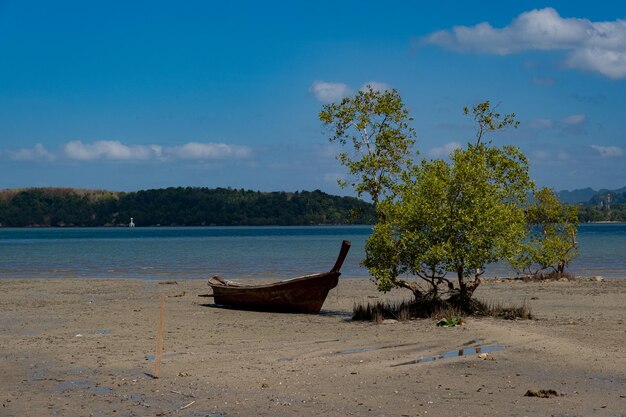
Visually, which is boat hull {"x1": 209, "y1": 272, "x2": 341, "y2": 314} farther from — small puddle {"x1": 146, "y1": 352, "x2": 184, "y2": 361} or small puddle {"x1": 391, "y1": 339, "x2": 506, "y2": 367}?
small puddle {"x1": 146, "y1": 352, "x2": 184, "y2": 361}

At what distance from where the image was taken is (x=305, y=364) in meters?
14.5

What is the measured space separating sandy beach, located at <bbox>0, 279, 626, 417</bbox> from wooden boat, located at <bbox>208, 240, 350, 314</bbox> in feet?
2.00

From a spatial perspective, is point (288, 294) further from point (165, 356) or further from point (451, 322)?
point (165, 356)

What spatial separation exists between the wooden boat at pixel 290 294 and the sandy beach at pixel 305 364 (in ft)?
2.00

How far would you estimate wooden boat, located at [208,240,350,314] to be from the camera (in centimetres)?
2358

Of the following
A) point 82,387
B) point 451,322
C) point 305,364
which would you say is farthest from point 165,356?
point 451,322

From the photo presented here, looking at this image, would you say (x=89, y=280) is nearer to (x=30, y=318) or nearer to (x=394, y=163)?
(x=30, y=318)

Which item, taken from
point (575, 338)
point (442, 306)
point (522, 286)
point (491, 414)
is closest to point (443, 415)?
point (491, 414)

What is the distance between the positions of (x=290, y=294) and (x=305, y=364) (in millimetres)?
9556

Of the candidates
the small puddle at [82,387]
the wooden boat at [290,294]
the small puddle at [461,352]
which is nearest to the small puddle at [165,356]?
the small puddle at [82,387]

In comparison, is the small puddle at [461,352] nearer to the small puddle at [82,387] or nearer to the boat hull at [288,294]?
the small puddle at [82,387]

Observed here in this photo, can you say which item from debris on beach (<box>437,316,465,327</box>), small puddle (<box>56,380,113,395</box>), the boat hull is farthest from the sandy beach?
the boat hull

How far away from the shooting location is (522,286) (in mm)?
33750

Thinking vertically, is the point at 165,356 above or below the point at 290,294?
below
